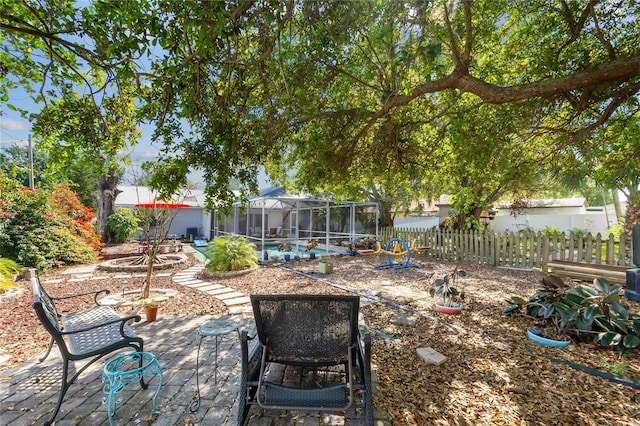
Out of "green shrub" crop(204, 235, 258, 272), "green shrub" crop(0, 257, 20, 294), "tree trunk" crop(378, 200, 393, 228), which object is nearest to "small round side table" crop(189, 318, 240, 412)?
"green shrub" crop(204, 235, 258, 272)

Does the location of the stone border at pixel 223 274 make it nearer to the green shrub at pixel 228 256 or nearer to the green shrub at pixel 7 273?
the green shrub at pixel 228 256

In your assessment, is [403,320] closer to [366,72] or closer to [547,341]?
[547,341]

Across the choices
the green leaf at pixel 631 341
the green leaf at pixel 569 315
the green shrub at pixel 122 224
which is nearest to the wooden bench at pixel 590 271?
the green leaf at pixel 631 341

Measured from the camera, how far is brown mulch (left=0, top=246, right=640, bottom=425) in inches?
94.0

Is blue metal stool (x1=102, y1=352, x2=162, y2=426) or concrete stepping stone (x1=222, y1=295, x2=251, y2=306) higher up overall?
blue metal stool (x1=102, y1=352, x2=162, y2=426)

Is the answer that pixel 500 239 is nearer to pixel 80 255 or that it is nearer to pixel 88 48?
pixel 88 48

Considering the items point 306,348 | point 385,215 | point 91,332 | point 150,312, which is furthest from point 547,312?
point 385,215

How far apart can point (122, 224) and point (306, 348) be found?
16.6m

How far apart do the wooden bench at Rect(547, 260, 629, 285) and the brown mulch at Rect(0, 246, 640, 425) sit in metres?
1.12

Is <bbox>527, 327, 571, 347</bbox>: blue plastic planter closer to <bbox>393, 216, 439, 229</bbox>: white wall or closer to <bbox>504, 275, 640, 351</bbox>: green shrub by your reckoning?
<bbox>504, 275, 640, 351</bbox>: green shrub

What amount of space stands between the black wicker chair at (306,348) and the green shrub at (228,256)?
21.2 feet

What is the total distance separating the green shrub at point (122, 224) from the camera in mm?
15273

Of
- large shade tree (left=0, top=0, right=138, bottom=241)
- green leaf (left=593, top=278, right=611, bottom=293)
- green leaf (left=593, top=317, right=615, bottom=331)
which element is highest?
large shade tree (left=0, top=0, right=138, bottom=241)

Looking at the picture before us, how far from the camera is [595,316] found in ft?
11.8
